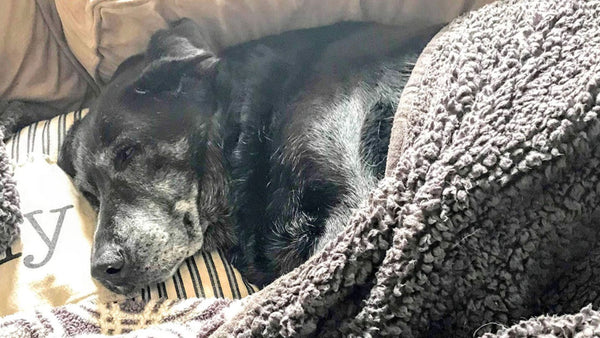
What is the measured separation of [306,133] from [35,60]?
0.82m

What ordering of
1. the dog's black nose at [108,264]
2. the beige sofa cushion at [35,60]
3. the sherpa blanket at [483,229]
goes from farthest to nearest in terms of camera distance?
the beige sofa cushion at [35,60] < the dog's black nose at [108,264] < the sherpa blanket at [483,229]

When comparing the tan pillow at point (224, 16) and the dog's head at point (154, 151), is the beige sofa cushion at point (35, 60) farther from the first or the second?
the dog's head at point (154, 151)

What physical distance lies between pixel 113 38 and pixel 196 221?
46cm

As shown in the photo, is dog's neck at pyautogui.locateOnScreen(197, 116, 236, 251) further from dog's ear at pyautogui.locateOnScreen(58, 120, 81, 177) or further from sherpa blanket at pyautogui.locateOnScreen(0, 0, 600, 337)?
sherpa blanket at pyautogui.locateOnScreen(0, 0, 600, 337)

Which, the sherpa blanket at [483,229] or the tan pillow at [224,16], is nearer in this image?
the sherpa blanket at [483,229]

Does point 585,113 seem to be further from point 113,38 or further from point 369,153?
point 113,38

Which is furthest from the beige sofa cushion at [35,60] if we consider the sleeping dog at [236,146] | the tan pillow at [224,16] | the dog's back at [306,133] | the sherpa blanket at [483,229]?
the sherpa blanket at [483,229]

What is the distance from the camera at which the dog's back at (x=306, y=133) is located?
42.7 inches

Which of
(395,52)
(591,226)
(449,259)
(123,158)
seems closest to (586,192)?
(591,226)

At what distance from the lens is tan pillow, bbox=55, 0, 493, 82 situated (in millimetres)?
1276

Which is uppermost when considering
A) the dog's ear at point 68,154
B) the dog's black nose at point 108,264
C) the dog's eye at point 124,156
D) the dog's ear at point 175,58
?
the dog's ear at point 175,58

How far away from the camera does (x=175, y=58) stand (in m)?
1.21

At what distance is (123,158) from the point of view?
1240 millimetres

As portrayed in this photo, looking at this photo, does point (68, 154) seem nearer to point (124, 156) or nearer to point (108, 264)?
point (124, 156)
